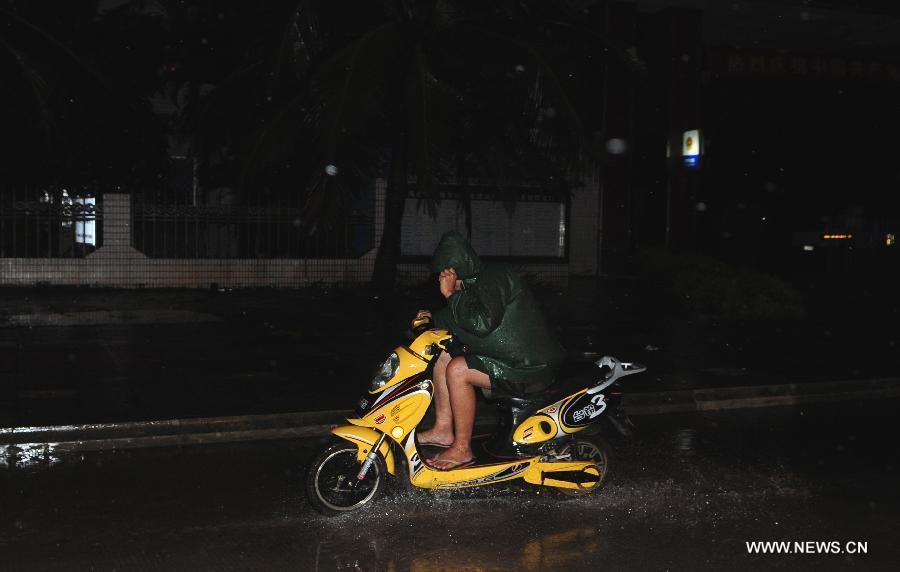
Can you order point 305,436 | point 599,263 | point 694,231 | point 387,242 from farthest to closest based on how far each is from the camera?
point 694,231, point 599,263, point 387,242, point 305,436

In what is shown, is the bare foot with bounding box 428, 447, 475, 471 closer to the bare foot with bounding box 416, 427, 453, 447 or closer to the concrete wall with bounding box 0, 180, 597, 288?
the bare foot with bounding box 416, 427, 453, 447

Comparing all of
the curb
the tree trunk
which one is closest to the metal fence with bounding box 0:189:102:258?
the tree trunk

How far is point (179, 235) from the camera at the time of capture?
57.9 ft

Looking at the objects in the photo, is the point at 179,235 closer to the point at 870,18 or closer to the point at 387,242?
the point at 387,242

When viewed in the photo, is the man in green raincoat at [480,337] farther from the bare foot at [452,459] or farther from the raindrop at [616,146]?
the raindrop at [616,146]

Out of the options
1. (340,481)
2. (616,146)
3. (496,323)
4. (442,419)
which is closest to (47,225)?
(616,146)

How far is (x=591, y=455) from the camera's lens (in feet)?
19.1

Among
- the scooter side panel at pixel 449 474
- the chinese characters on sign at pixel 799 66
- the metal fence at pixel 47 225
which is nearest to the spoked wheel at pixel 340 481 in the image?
the scooter side panel at pixel 449 474

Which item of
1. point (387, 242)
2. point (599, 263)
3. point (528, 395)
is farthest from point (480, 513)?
point (599, 263)

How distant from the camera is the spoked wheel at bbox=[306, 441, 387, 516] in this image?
17.1ft

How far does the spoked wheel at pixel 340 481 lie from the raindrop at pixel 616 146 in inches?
735

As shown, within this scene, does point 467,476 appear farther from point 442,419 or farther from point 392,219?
point 392,219

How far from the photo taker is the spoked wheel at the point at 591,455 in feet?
18.7

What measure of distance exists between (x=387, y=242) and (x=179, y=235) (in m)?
4.01
